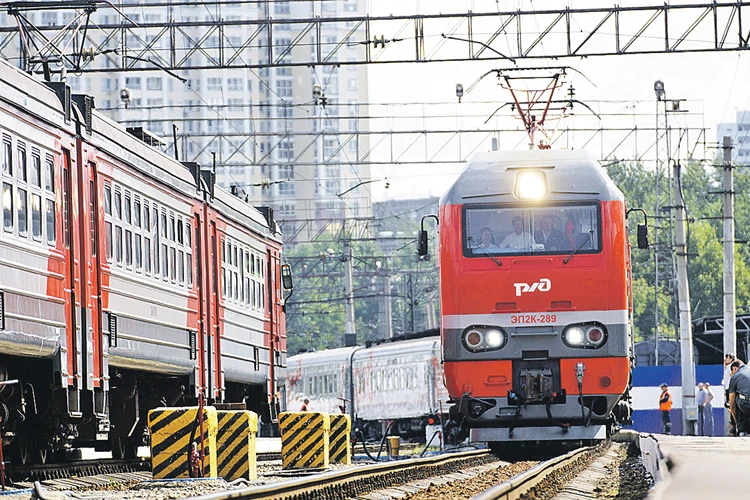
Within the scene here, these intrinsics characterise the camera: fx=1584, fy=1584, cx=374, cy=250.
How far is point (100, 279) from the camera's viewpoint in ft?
51.4

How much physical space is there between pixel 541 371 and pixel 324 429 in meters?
3.68

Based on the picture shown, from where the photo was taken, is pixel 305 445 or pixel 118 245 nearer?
pixel 118 245

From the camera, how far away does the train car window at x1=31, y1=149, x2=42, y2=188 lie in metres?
13.9

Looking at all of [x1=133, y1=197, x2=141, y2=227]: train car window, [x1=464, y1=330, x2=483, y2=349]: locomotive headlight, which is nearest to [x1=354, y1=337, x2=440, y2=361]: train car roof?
[x1=464, y1=330, x2=483, y2=349]: locomotive headlight

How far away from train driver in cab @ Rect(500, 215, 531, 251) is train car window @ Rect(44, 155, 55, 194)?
19.6ft

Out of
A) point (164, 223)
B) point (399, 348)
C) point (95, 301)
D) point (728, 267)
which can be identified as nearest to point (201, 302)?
point (164, 223)

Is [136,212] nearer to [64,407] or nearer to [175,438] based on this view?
[175,438]

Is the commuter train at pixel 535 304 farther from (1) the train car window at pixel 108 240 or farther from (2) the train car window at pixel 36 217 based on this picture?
(2) the train car window at pixel 36 217

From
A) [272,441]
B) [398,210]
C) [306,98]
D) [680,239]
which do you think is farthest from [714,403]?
[398,210]

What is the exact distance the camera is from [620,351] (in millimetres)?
18156

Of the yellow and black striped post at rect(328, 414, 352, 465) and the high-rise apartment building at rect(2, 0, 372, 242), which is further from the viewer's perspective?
the high-rise apartment building at rect(2, 0, 372, 242)

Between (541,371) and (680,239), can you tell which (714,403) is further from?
(541,371)

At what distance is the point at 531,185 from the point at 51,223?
6435 millimetres

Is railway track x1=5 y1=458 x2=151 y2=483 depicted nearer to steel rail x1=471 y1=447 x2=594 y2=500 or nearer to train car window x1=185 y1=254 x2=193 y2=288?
train car window x1=185 y1=254 x2=193 y2=288
